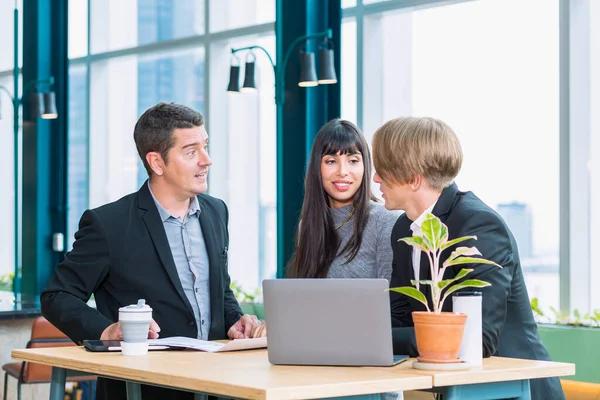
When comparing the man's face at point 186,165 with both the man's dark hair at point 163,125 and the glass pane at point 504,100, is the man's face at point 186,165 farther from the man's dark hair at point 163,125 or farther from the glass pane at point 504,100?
the glass pane at point 504,100

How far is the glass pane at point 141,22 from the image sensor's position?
7941 millimetres

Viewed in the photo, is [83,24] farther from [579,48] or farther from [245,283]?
A: [579,48]

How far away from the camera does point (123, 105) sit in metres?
8.79

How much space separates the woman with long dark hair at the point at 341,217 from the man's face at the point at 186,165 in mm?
512

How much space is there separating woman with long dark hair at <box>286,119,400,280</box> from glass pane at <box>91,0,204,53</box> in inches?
170

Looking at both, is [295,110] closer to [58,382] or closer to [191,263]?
[191,263]

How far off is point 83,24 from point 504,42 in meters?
4.68

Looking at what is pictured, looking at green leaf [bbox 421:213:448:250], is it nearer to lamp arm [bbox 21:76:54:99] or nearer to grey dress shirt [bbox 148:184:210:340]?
grey dress shirt [bbox 148:184:210:340]

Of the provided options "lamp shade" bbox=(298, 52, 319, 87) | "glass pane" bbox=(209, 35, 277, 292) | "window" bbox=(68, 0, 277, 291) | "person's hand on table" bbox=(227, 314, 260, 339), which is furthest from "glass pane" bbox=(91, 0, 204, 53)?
"person's hand on table" bbox=(227, 314, 260, 339)

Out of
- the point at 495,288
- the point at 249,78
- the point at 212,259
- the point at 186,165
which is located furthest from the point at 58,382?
the point at 249,78

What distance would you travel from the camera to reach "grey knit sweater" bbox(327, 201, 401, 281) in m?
3.52

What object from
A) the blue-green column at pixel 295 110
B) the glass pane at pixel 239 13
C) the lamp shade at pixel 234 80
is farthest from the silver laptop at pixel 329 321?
the glass pane at pixel 239 13

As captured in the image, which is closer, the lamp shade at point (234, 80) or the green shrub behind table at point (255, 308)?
the lamp shade at point (234, 80)

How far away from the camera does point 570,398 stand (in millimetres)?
4590
